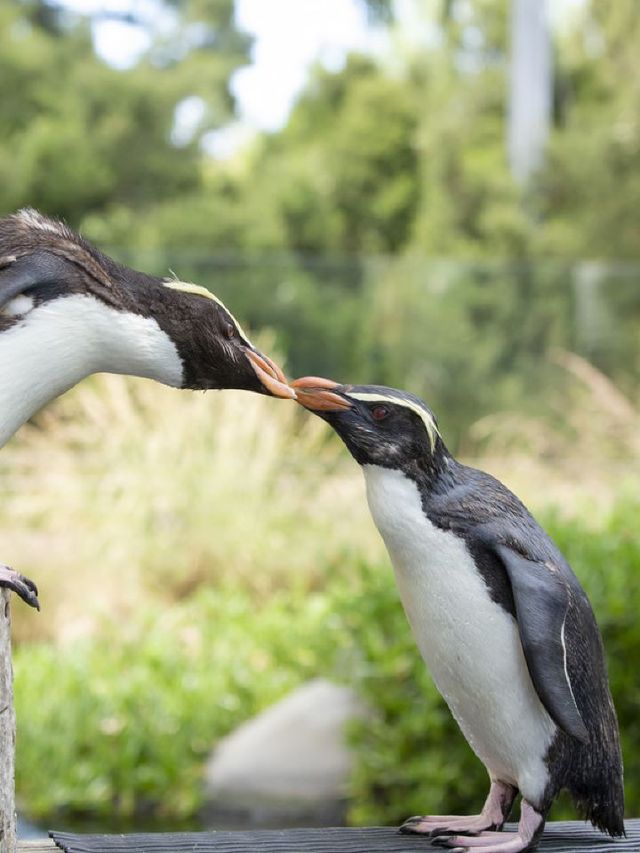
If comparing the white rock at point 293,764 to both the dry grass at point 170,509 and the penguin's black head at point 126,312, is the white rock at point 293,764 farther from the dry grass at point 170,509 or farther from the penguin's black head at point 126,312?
the penguin's black head at point 126,312

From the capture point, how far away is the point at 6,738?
185cm

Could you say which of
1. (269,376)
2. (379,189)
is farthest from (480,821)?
(379,189)

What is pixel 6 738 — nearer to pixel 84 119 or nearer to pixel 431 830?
pixel 431 830

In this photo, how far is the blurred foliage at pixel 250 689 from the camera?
13.9 ft

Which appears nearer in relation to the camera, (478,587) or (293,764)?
(478,587)

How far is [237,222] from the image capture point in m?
13.1

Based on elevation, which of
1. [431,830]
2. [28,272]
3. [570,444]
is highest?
[570,444]

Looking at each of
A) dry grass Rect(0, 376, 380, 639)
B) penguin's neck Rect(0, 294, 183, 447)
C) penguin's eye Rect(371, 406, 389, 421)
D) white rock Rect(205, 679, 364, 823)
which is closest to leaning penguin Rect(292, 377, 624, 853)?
penguin's eye Rect(371, 406, 389, 421)

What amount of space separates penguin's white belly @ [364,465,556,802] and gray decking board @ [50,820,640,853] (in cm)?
18

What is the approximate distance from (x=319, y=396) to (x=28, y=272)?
45cm

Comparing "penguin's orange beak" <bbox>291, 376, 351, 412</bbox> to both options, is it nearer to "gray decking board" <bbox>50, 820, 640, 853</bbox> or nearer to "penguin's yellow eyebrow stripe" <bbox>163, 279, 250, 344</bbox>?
"penguin's yellow eyebrow stripe" <bbox>163, 279, 250, 344</bbox>

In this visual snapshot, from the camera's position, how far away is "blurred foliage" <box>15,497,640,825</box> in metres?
4.22

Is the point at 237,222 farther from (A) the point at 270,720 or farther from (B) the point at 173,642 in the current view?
(A) the point at 270,720

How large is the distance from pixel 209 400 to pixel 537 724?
5.58m
